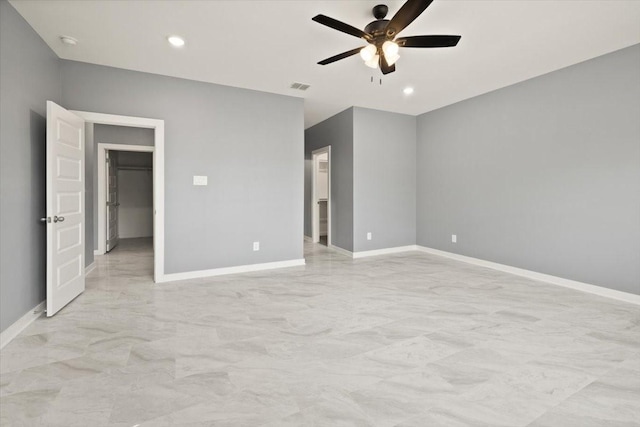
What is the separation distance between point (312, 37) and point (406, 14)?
1.19 metres

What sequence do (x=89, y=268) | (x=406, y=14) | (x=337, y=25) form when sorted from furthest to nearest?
(x=89, y=268)
(x=337, y=25)
(x=406, y=14)

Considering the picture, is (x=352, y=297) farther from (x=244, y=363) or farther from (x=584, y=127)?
(x=584, y=127)

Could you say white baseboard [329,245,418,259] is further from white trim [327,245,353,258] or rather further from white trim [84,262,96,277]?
white trim [84,262,96,277]

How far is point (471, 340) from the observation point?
8.17 feet

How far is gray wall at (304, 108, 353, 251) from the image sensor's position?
575 cm

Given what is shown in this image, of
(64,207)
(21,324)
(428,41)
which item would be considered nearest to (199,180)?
(64,207)

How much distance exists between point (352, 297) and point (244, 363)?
166 cm

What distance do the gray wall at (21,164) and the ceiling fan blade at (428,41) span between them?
10.6 ft

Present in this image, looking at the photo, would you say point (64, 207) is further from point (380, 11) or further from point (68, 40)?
point (380, 11)

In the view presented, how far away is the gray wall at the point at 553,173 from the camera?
3.41 m

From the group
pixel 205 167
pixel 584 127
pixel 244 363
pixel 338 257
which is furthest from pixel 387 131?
pixel 244 363

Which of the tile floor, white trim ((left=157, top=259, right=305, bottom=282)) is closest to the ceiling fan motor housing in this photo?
the tile floor

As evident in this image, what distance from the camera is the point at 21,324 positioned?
268 cm

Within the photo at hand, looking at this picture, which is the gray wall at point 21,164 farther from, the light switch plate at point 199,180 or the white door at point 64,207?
the light switch plate at point 199,180
